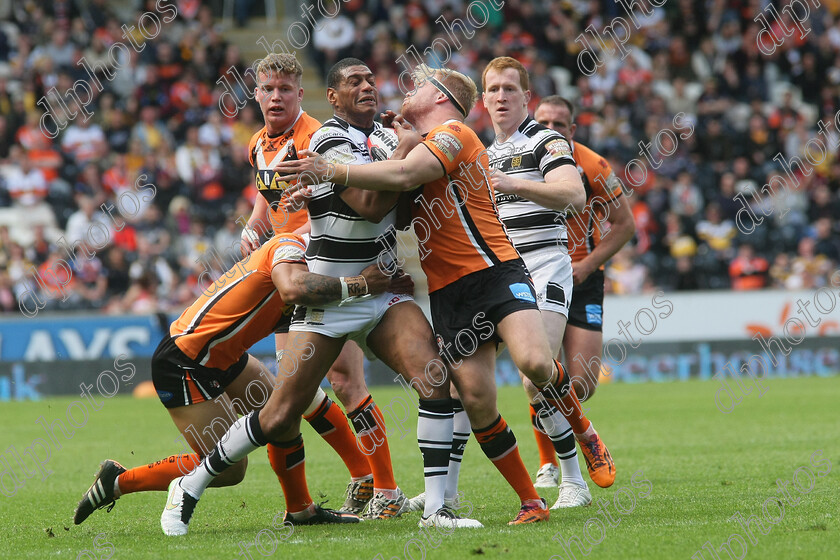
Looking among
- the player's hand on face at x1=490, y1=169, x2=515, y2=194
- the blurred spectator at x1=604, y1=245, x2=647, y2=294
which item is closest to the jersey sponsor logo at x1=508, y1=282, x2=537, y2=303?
the player's hand on face at x1=490, y1=169, x2=515, y2=194

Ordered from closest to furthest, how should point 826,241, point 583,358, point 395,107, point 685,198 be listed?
point 583,358 < point 826,241 < point 395,107 < point 685,198

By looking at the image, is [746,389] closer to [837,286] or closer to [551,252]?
[837,286]

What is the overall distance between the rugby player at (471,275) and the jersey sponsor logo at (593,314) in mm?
2226

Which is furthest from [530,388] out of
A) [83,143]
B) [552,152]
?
[83,143]

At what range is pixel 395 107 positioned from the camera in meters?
19.8

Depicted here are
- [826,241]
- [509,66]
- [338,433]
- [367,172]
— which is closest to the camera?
[367,172]

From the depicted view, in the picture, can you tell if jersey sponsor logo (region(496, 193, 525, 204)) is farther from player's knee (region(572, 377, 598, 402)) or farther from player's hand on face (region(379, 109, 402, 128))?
player's hand on face (region(379, 109, 402, 128))

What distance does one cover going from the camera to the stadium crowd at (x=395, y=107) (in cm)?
1866

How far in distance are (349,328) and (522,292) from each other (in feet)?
3.23

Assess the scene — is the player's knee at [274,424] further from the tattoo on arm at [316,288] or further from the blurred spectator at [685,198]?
the blurred spectator at [685,198]

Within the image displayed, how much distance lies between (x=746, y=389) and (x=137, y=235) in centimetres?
1064

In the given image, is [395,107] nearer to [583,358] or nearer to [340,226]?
[583,358]

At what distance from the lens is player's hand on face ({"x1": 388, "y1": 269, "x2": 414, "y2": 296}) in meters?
5.97

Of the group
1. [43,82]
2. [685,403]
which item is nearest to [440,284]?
[685,403]
